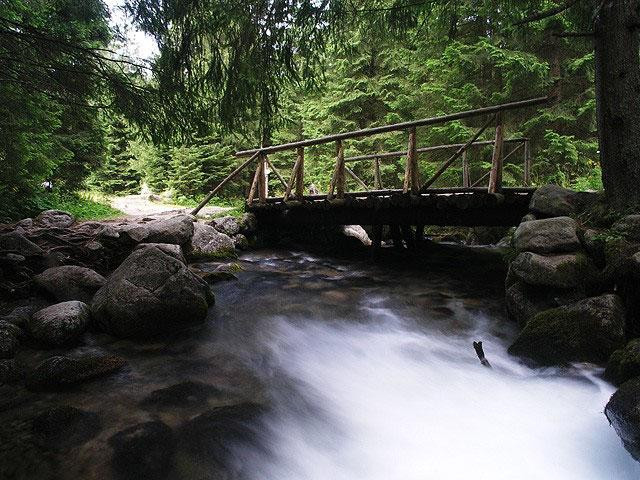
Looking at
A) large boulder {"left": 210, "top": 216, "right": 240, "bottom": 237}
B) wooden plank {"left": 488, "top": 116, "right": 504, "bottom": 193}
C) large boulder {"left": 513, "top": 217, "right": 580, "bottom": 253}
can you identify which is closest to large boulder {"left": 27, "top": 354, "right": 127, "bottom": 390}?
large boulder {"left": 513, "top": 217, "right": 580, "bottom": 253}

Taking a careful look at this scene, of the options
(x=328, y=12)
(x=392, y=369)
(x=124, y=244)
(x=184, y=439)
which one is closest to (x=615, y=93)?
(x=328, y=12)

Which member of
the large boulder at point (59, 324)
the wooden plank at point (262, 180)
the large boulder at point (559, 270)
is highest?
the wooden plank at point (262, 180)

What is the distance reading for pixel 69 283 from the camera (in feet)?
18.5

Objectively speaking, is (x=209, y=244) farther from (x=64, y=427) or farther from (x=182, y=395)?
(x=64, y=427)

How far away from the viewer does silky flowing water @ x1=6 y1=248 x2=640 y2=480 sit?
9.76ft

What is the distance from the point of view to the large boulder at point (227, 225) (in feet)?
35.9

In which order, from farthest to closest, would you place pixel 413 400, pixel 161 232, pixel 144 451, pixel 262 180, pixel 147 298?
pixel 262 180, pixel 161 232, pixel 147 298, pixel 413 400, pixel 144 451

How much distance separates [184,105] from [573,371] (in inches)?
220

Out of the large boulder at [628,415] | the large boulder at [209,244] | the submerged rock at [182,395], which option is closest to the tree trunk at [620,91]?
the large boulder at [628,415]

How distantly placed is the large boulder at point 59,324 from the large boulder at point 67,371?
574mm

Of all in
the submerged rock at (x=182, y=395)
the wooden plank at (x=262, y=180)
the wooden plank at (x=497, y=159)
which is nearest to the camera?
the submerged rock at (x=182, y=395)

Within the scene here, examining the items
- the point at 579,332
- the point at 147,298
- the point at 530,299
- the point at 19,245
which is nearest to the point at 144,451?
the point at 147,298

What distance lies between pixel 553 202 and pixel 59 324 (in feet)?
22.3

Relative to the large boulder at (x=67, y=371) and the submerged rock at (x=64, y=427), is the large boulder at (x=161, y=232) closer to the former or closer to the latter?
the large boulder at (x=67, y=371)
